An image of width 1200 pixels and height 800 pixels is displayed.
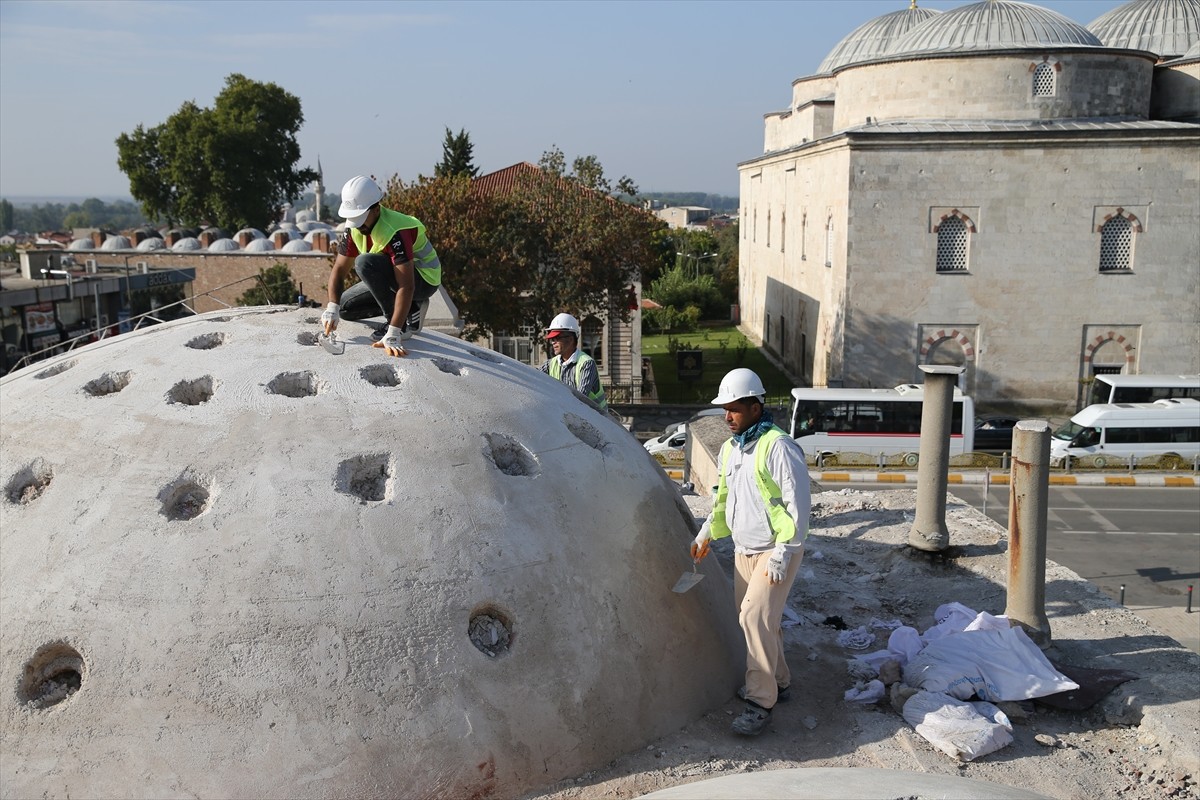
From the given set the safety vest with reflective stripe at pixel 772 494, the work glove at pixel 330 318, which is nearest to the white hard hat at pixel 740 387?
the safety vest with reflective stripe at pixel 772 494

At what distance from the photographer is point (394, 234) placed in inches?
295

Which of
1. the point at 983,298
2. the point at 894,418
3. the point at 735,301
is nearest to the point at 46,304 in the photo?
the point at 894,418

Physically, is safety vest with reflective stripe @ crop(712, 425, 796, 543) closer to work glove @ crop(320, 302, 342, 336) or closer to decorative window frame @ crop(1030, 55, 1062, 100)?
work glove @ crop(320, 302, 342, 336)

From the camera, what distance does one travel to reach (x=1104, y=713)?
784 centimetres

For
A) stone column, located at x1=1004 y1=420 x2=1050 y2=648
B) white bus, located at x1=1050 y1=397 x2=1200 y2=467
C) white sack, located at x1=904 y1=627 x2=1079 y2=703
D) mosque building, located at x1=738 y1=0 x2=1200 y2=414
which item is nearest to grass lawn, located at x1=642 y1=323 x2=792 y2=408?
mosque building, located at x1=738 y1=0 x2=1200 y2=414

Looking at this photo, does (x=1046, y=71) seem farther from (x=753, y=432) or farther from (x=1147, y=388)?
(x=753, y=432)

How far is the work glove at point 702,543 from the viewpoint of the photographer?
7203mm

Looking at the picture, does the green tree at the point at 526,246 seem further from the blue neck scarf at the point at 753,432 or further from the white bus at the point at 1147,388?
the blue neck scarf at the point at 753,432

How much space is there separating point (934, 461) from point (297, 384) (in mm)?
7479

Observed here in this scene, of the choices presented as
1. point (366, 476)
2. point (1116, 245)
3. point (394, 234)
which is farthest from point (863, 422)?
point (366, 476)

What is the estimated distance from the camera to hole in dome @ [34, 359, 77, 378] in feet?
24.5

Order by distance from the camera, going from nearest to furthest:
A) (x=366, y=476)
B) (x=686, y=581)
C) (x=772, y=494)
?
1. (x=366, y=476)
2. (x=772, y=494)
3. (x=686, y=581)

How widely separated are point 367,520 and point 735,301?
65.0 meters

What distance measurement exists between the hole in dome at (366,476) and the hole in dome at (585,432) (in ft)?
4.93
